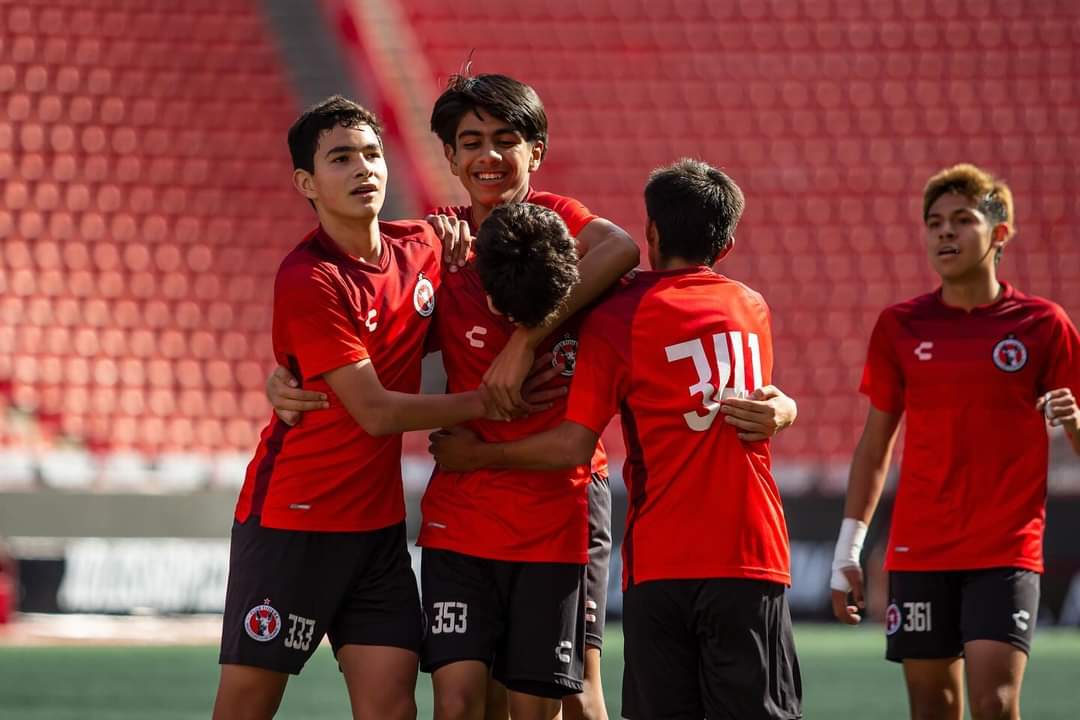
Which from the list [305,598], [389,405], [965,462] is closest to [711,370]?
[389,405]

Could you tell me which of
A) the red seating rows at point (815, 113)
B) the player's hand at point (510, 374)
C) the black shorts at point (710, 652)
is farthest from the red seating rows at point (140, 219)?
the black shorts at point (710, 652)

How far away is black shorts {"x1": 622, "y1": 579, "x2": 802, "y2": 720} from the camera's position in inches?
150

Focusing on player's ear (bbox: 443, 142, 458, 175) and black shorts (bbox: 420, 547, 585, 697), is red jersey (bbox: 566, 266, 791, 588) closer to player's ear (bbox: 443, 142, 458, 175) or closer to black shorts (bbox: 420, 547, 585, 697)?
black shorts (bbox: 420, 547, 585, 697)

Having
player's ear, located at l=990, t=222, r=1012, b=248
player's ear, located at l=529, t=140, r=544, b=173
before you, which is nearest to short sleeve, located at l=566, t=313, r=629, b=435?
player's ear, located at l=529, t=140, r=544, b=173

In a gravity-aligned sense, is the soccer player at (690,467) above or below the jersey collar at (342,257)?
below

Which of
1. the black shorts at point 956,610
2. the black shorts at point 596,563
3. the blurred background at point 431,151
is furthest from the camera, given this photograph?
the blurred background at point 431,151

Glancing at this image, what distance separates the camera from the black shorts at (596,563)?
4.31 meters

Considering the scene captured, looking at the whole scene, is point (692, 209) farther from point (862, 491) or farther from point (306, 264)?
point (862, 491)

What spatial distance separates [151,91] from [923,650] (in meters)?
11.9

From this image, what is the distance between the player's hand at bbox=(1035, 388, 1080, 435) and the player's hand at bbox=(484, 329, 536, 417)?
1788mm

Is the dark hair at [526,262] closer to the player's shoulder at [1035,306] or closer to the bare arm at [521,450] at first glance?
the bare arm at [521,450]

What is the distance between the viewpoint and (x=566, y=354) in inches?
165

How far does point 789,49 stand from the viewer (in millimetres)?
16297

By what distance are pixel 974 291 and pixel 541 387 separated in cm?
172
